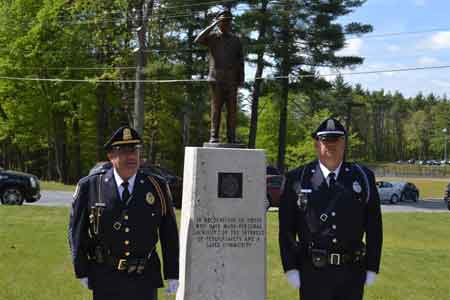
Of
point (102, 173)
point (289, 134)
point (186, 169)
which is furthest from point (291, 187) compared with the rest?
point (289, 134)

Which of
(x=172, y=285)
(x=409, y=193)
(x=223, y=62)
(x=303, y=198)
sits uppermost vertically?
(x=223, y=62)

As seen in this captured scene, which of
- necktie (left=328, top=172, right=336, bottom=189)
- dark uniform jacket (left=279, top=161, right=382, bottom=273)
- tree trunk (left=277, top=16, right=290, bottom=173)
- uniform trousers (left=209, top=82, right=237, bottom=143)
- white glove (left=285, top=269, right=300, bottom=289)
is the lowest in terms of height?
white glove (left=285, top=269, right=300, bottom=289)

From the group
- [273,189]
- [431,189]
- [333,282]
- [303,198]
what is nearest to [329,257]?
[333,282]

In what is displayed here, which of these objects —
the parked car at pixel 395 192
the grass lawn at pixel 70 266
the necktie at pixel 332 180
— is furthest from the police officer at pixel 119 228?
the parked car at pixel 395 192

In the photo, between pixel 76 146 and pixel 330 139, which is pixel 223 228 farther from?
pixel 76 146

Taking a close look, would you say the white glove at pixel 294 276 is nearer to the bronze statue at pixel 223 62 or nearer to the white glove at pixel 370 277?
the white glove at pixel 370 277

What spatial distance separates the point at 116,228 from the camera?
4352mm

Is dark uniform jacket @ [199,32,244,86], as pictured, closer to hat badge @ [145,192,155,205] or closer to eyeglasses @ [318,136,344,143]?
eyeglasses @ [318,136,344,143]

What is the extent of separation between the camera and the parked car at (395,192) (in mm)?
30219

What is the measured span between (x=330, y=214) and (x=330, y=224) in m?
0.08

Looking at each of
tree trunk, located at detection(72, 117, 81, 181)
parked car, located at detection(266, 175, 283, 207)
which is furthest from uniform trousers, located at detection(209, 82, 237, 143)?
tree trunk, located at detection(72, 117, 81, 181)

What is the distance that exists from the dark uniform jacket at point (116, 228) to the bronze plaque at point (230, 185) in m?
A: 1.68

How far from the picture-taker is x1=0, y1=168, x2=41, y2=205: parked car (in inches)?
746

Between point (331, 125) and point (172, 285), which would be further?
point (172, 285)
